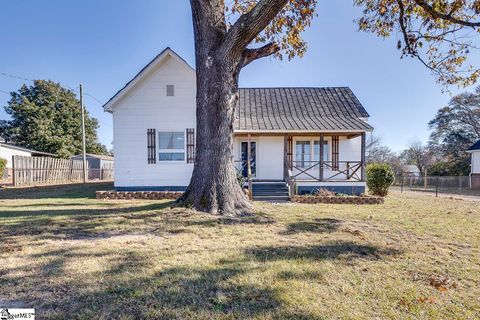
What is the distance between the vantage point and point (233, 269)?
145 inches

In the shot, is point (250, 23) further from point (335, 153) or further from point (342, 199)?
point (335, 153)

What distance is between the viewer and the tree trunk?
22.5ft

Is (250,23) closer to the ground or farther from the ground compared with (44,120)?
closer to the ground

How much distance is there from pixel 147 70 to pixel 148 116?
2.09 meters

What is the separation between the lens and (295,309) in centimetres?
271

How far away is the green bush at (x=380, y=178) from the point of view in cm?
1218

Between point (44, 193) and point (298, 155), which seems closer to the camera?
point (44, 193)

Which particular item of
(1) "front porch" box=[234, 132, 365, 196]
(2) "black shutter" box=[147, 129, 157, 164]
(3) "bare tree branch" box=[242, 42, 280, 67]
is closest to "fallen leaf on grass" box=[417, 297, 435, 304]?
(3) "bare tree branch" box=[242, 42, 280, 67]

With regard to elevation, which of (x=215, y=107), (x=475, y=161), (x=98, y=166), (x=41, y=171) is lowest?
(x=41, y=171)

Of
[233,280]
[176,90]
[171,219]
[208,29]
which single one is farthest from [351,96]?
[233,280]

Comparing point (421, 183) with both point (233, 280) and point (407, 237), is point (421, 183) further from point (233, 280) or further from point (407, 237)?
point (233, 280)

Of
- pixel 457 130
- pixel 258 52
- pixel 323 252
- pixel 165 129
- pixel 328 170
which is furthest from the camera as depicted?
pixel 457 130

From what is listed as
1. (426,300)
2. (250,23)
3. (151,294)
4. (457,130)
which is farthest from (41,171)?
(457,130)

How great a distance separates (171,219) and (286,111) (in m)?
10.7
